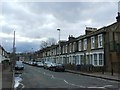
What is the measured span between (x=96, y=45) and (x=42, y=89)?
25.8 metres

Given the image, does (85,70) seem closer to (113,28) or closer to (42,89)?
(113,28)

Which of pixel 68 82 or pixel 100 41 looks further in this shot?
pixel 100 41

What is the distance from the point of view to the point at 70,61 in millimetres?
56531

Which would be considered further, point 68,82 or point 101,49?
point 101,49

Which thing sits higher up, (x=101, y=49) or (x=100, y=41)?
(x=100, y=41)

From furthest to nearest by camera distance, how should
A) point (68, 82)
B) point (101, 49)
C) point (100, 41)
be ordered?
point (100, 41) → point (101, 49) → point (68, 82)

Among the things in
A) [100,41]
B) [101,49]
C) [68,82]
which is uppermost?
[100,41]

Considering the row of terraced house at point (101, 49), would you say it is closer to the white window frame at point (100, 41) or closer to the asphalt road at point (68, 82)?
the white window frame at point (100, 41)

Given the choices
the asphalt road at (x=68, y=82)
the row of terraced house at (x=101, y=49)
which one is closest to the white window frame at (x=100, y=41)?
the row of terraced house at (x=101, y=49)

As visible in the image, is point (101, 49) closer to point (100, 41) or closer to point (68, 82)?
point (100, 41)

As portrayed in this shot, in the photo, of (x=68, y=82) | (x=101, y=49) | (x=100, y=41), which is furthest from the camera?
(x=100, y=41)

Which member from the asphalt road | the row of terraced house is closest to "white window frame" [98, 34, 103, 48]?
the row of terraced house

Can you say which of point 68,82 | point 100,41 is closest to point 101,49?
point 100,41

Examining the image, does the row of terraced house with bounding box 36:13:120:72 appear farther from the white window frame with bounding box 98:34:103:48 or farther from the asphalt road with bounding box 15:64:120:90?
the asphalt road with bounding box 15:64:120:90
